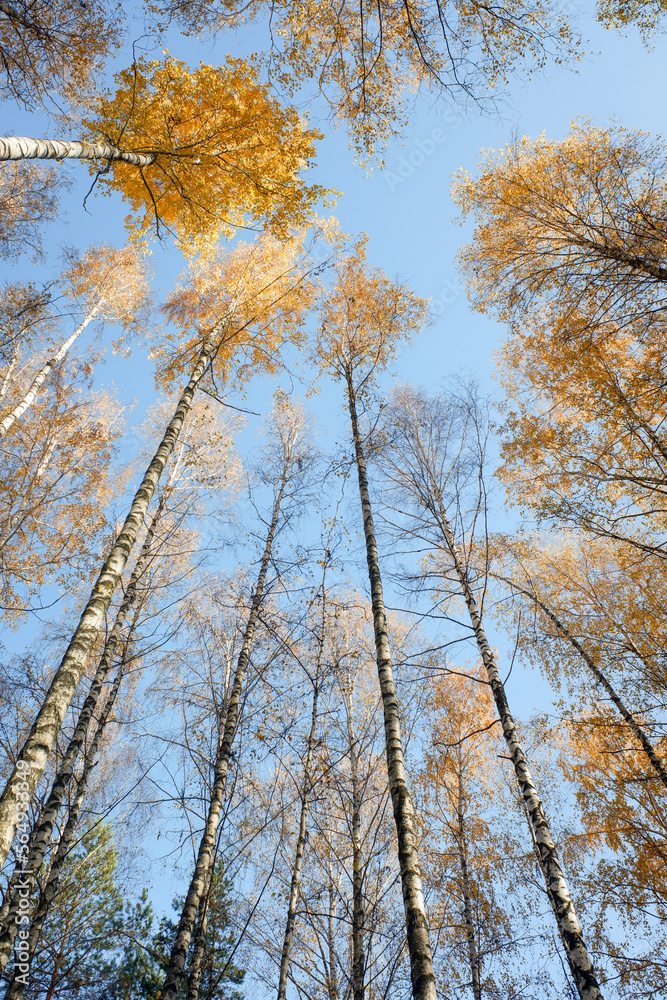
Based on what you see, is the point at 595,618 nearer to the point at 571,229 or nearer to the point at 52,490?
the point at 571,229

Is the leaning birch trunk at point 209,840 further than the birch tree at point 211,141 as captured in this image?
No

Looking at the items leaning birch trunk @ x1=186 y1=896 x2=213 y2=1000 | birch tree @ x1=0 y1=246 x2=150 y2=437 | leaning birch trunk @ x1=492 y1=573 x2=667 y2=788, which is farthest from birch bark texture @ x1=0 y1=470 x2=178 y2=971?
birch tree @ x1=0 y1=246 x2=150 y2=437

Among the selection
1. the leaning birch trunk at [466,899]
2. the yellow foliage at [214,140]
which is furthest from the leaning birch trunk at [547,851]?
the yellow foliage at [214,140]

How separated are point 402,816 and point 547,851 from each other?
5.73 feet

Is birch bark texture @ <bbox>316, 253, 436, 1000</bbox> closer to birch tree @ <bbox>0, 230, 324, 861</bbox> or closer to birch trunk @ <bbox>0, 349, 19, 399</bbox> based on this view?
birch tree @ <bbox>0, 230, 324, 861</bbox>

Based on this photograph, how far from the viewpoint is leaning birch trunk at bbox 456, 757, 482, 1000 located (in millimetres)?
7473

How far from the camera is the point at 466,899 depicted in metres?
8.09

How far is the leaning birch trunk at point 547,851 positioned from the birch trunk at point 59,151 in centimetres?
617

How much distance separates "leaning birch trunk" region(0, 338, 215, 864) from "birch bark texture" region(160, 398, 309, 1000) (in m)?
2.24

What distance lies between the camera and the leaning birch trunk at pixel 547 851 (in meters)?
3.52

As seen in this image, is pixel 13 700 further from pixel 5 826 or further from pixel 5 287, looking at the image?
pixel 5 287

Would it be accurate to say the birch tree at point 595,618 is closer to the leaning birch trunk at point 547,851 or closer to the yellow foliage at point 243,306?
the leaning birch trunk at point 547,851

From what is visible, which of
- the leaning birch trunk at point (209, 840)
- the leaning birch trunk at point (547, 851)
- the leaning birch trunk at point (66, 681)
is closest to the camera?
the leaning birch trunk at point (66, 681)

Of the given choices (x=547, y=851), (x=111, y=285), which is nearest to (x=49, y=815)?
(x=547, y=851)
